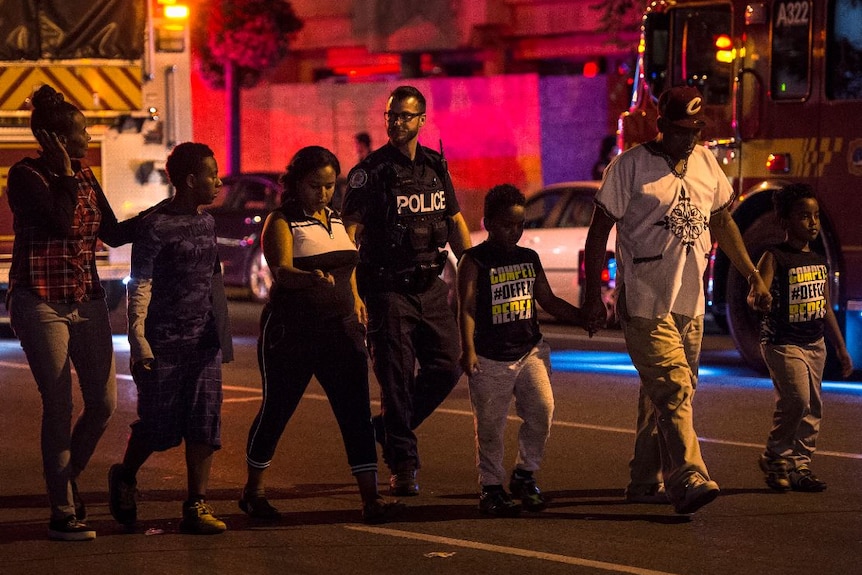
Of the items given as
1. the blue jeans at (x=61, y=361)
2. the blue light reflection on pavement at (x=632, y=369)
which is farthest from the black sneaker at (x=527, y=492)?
the blue light reflection on pavement at (x=632, y=369)

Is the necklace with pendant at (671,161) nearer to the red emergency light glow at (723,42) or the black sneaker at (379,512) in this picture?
the black sneaker at (379,512)

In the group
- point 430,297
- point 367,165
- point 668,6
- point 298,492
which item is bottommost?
point 298,492

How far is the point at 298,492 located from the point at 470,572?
1.94 metres

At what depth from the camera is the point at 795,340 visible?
28.1 ft

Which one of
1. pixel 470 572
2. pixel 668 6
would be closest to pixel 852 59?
pixel 668 6

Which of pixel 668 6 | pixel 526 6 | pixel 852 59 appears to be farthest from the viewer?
pixel 526 6

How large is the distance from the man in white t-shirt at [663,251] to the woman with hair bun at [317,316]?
A: 109cm

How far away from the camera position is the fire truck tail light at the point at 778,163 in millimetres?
12742

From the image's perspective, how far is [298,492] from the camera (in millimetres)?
8516

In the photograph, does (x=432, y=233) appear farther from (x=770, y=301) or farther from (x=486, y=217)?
(x=770, y=301)

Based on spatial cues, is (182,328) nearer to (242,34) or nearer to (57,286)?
(57,286)

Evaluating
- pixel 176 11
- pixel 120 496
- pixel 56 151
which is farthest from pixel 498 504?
pixel 176 11

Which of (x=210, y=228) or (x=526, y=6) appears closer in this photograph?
(x=210, y=228)

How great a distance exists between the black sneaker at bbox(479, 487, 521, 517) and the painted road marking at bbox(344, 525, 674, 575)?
1.46 ft
